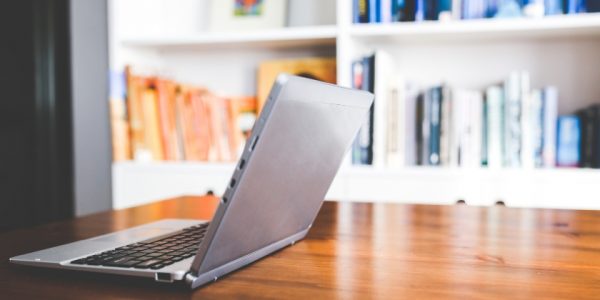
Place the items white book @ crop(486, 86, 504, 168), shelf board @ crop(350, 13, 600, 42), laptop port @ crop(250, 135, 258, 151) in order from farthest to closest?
1. white book @ crop(486, 86, 504, 168)
2. shelf board @ crop(350, 13, 600, 42)
3. laptop port @ crop(250, 135, 258, 151)

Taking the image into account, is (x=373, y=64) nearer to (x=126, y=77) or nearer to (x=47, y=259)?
(x=126, y=77)

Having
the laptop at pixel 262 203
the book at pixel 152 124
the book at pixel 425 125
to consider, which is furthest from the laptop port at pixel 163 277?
the book at pixel 152 124

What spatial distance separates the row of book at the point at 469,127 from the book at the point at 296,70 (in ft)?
0.64

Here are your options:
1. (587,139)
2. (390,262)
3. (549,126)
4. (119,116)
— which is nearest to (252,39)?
(119,116)

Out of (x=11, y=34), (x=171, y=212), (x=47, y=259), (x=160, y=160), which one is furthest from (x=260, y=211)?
(x=11, y=34)

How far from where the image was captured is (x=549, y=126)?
191 centimetres

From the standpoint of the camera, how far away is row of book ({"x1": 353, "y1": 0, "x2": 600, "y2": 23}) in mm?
1893

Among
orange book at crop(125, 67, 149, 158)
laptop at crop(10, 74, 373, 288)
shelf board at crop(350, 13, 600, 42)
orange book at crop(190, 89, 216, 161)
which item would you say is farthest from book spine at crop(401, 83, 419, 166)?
laptop at crop(10, 74, 373, 288)

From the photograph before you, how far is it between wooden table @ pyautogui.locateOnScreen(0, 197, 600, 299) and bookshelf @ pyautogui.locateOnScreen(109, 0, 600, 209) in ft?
2.45

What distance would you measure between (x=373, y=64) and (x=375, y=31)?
0.11 metres

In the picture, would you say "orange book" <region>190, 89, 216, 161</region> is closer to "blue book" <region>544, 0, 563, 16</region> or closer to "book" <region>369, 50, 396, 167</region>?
"book" <region>369, 50, 396, 167</region>

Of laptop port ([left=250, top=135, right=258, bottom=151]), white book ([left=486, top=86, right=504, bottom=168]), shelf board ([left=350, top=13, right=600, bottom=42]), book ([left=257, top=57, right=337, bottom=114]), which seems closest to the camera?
laptop port ([left=250, top=135, right=258, bottom=151])

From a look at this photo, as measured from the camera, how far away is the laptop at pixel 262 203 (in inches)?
22.0

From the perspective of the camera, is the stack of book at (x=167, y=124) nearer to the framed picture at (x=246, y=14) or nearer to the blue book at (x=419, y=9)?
the framed picture at (x=246, y=14)
